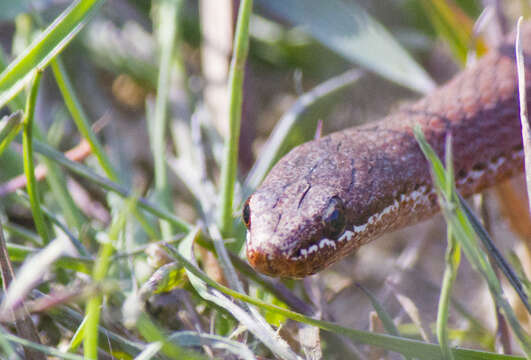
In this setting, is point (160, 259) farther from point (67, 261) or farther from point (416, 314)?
point (416, 314)

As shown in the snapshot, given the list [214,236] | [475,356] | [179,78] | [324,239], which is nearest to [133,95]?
[179,78]

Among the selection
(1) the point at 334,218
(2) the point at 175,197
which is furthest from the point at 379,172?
(2) the point at 175,197

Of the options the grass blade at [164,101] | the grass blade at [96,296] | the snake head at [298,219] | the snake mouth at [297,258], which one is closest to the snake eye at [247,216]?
the snake head at [298,219]

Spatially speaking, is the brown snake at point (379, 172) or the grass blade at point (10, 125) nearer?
the grass blade at point (10, 125)

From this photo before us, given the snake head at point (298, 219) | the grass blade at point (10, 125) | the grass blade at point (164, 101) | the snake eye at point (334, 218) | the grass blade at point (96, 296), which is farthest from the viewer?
the grass blade at point (164, 101)

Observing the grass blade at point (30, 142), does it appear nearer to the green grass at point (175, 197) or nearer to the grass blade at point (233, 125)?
the green grass at point (175, 197)

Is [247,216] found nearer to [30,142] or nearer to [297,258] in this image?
[297,258]
